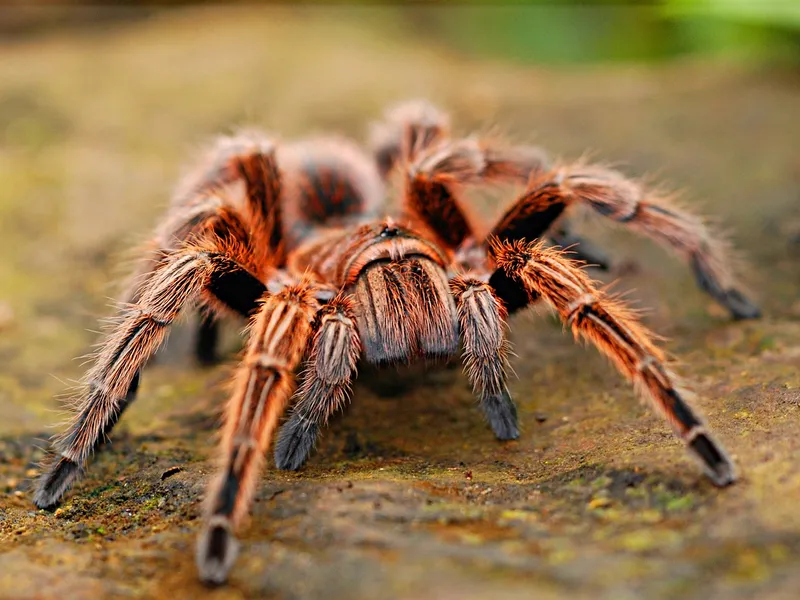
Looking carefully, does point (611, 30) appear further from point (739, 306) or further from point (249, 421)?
point (249, 421)

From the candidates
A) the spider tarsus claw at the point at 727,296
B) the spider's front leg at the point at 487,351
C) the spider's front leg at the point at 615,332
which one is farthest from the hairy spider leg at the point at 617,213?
the spider's front leg at the point at 487,351

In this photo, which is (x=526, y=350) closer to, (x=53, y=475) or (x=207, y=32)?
(x=53, y=475)

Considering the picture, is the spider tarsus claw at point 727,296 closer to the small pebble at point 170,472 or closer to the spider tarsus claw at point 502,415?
the spider tarsus claw at point 502,415

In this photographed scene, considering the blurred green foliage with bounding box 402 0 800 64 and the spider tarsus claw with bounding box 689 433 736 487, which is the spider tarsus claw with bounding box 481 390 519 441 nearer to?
the spider tarsus claw with bounding box 689 433 736 487

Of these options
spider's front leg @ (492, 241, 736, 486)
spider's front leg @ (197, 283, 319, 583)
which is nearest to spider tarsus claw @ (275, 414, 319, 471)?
spider's front leg @ (197, 283, 319, 583)

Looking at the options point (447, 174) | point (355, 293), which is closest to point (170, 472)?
point (355, 293)

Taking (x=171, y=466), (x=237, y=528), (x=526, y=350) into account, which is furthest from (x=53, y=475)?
(x=526, y=350)
